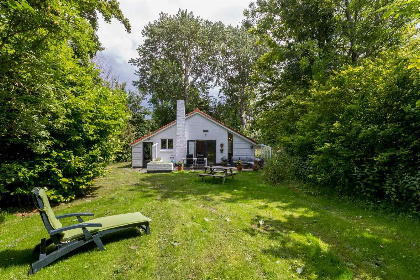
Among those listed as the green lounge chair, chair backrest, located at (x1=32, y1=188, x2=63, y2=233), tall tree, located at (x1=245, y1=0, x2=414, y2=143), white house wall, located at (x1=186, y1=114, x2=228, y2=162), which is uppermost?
tall tree, located at (x1=245, y1=0, x2=414, y2=143)

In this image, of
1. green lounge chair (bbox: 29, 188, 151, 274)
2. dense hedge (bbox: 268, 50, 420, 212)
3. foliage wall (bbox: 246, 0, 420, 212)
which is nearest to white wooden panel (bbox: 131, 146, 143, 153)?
foliage wall (bbox: 246, 0, 420, 212)

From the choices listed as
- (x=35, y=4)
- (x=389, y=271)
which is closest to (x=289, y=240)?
(x=389, y=271)

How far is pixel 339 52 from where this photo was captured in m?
13.1

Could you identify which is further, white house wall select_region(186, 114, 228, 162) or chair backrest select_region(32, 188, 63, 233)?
white house wall select_region(186, 114, 228, 162)

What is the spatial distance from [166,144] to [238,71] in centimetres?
1851

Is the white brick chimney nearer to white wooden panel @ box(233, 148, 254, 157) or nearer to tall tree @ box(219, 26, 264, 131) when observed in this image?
white wooden panel @ box(233, 148, 254, 157)

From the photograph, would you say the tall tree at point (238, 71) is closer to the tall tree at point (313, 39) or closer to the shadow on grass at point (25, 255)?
the tall tree at point (313, 39)

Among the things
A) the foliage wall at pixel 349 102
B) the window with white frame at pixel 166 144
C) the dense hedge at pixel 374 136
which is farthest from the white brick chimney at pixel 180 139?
the dense hedge at pixel 374 136

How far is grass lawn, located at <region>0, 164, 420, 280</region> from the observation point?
10.2 ft

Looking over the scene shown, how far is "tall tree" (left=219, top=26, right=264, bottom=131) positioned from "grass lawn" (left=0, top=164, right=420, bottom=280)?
23.9m

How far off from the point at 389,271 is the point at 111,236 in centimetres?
523

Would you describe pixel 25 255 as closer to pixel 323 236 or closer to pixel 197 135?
pixel 323 236

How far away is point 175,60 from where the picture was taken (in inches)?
1215

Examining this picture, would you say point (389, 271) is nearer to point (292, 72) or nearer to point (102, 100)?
point (102, 100)
